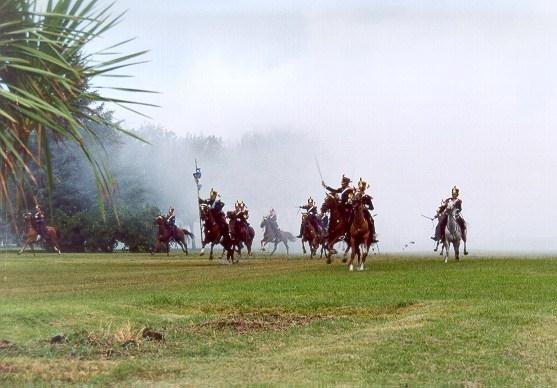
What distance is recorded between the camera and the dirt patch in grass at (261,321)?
16.1 meters

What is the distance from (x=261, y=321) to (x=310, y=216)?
29765 mm

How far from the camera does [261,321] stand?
Result: 1688cm

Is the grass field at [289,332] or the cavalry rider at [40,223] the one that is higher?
the cavalry rider at [40,223]

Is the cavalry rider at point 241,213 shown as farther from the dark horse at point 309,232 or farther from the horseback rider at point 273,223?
the horseback rider at point 273,223

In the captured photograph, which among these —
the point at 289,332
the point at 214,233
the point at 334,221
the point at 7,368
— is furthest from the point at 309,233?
the point at 7,368

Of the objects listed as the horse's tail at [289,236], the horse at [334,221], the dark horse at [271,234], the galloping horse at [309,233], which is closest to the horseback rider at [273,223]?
the dark horse at [271,234]

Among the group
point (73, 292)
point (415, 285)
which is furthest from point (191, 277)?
point (415, 285)

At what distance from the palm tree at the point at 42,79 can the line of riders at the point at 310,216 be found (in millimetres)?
9394

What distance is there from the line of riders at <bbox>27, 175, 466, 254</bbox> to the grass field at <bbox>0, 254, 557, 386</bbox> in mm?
5392

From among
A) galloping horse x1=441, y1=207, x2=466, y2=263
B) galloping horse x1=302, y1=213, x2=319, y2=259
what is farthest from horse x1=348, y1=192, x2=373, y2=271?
galloping horse x1=302, y1=213, x2=319, y2=259

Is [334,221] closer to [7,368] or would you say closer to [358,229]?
[358,229]

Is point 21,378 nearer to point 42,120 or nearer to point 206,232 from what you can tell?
point 42,120

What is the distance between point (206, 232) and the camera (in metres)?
40.4

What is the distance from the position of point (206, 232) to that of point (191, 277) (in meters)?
11.0
